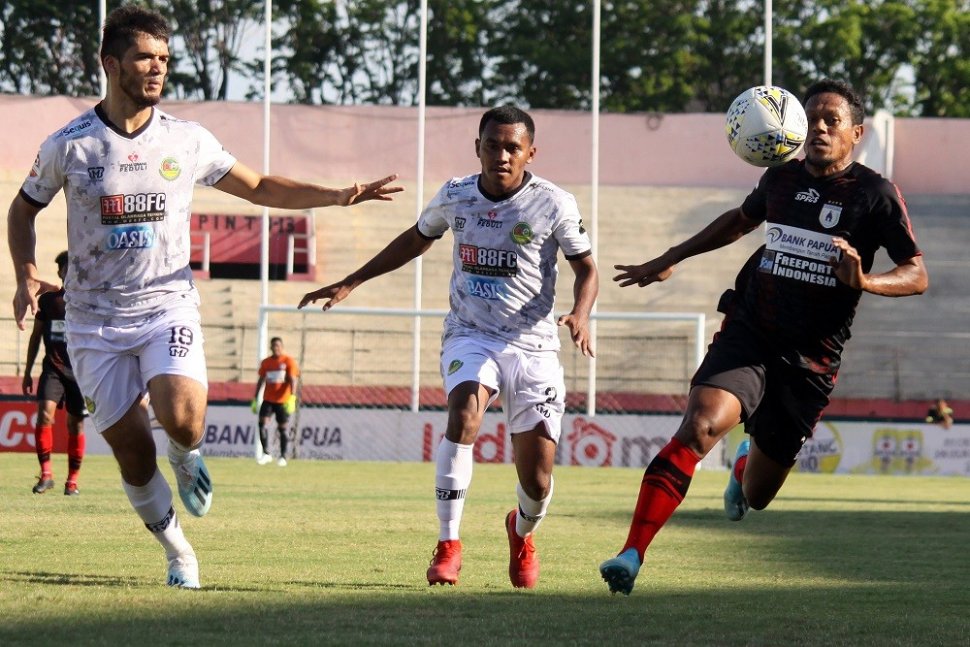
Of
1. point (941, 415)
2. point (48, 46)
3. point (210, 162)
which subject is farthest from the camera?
point (48, 46)

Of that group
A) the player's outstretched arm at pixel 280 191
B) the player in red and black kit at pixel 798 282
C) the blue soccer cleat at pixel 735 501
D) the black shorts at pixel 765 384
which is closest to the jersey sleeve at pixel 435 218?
the player's outstretched arm at pixel 280 191

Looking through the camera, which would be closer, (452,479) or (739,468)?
(452,479)

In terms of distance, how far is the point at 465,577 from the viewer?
8180 millimetres

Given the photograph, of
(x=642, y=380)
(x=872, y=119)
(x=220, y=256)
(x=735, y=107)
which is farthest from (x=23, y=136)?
(x=735, y=107)

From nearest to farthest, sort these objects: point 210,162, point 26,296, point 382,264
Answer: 1. point 26,296
2. point 210,162
3. point 382,264

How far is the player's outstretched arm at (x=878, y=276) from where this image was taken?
6766mm

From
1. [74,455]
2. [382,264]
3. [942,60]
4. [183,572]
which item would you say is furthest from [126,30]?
[942,60]

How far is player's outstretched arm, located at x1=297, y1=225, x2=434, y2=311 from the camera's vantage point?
8.24 metres

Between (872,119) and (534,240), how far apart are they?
3879 cm

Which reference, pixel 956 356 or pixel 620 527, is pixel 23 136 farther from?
pixel 620 527

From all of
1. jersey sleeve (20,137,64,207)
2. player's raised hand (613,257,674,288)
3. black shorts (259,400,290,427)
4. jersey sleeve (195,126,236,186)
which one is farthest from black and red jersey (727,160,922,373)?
black shorts (259,400,290,427)

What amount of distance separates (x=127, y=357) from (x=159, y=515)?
2.48ft

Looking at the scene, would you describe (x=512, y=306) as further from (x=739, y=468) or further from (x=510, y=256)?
(x=739, y=468)

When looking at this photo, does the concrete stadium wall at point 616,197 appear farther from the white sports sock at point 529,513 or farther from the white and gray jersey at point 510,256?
the white sports sock at point 529,513
